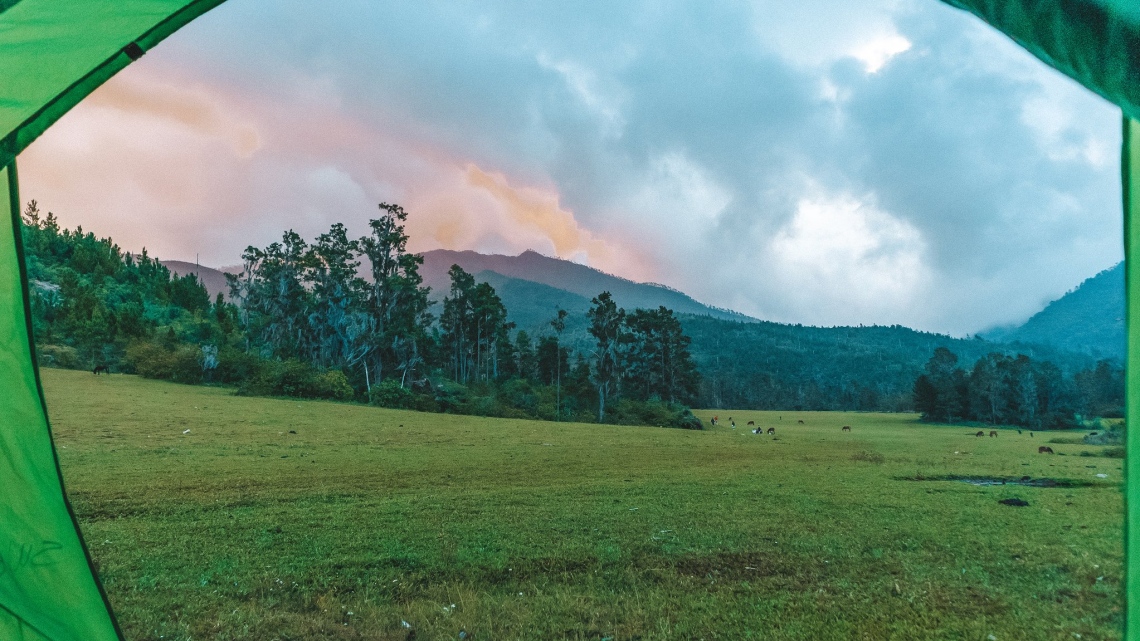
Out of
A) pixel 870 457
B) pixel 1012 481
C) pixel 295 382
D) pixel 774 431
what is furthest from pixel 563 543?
pixel 295 382

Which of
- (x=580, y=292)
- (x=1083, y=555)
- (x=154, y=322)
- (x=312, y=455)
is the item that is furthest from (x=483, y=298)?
(x=580, y=292)

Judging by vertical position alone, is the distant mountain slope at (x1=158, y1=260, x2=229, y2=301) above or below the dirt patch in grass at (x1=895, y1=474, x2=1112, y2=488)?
above

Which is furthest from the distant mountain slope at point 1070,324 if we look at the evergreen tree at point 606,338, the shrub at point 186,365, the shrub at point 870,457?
the shrub at point 186,365

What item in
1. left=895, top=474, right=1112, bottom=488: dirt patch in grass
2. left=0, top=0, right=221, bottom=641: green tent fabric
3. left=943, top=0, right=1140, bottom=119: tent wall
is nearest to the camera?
left=943, top=0, right=1140, bottom=119: tent wall

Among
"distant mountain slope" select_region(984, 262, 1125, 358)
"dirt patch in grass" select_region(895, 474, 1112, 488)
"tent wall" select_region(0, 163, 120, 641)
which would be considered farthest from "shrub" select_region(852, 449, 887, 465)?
"tent wall" select_region(0, 163, 120, 641)

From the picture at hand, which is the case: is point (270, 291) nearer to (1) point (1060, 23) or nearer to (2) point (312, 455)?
(2) point (312, 455)

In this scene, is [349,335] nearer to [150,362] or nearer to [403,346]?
[403,346]

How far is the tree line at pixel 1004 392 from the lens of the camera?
27.0 meters

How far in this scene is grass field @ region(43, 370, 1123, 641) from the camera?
3.65 metres

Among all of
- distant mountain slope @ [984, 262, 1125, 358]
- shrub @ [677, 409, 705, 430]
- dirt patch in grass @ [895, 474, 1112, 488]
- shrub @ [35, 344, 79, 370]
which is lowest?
shrub @ [677, 409, 705, 430]

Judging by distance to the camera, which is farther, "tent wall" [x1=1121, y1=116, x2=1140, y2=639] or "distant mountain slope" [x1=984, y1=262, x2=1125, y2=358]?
"distant mountain slope" [x1=984, y1=262, x2=1125, y2=358]

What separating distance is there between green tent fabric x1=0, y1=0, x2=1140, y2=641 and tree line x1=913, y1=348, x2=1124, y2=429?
102 feet

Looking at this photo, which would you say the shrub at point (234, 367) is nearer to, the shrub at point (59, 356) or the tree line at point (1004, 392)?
the shrub at point (59, 356)

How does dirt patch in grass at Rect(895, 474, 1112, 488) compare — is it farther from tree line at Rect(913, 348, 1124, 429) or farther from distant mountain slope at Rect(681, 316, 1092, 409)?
distant mountain slope at Rect(681, 316, 1092, 409)
